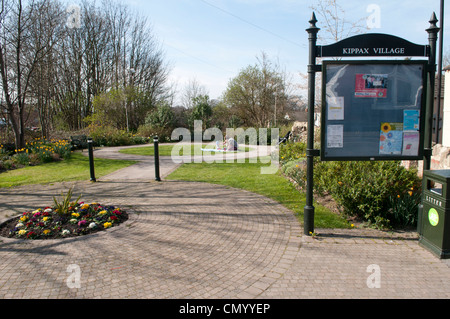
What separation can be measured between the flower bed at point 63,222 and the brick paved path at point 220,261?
0.82ft

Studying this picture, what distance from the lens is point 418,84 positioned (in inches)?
194

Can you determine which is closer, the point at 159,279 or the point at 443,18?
the point at 159,279

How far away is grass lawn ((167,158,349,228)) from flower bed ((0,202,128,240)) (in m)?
3.60

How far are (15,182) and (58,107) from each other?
2119 cm

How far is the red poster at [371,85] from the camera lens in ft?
16.2

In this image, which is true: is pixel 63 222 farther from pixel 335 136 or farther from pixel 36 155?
pixel 36 155

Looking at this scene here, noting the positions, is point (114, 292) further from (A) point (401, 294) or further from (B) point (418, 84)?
(B) point (418, 84)

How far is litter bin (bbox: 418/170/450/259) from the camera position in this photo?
4.23 meters

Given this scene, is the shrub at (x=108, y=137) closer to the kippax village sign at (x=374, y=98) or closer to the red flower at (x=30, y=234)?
the red flower at (x=30, y=234)
